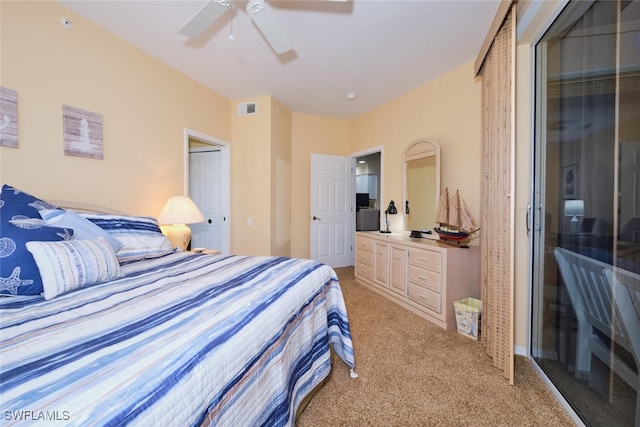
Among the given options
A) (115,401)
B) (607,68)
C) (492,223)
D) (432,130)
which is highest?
(432,130)

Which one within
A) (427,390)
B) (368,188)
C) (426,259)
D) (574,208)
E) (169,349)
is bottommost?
(427,390)

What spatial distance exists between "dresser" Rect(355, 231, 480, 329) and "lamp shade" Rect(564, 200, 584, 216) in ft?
3.10

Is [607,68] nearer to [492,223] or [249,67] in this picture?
[492,223]

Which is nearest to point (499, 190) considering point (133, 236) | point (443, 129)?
point (443, 129)

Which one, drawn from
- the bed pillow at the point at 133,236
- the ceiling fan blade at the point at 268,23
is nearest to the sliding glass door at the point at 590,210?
the ceiling fan blade at the point at 268,23

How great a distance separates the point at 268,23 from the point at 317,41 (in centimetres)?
83

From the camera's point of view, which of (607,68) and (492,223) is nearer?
(607,68)

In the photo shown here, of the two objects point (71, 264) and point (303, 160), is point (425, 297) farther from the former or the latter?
point (303, 160)

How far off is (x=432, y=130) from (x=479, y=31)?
3.47ft

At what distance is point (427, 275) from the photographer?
2.62 metres

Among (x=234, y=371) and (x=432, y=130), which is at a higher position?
(x=432, y=130)

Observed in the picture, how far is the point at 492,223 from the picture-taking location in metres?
1.93

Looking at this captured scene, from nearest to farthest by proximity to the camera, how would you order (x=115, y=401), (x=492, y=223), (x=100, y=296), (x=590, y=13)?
(x=115, y=401), (x=100, y=296), (x=590, y=13), (x=492, y=223)

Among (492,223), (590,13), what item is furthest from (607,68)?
(492,223)
